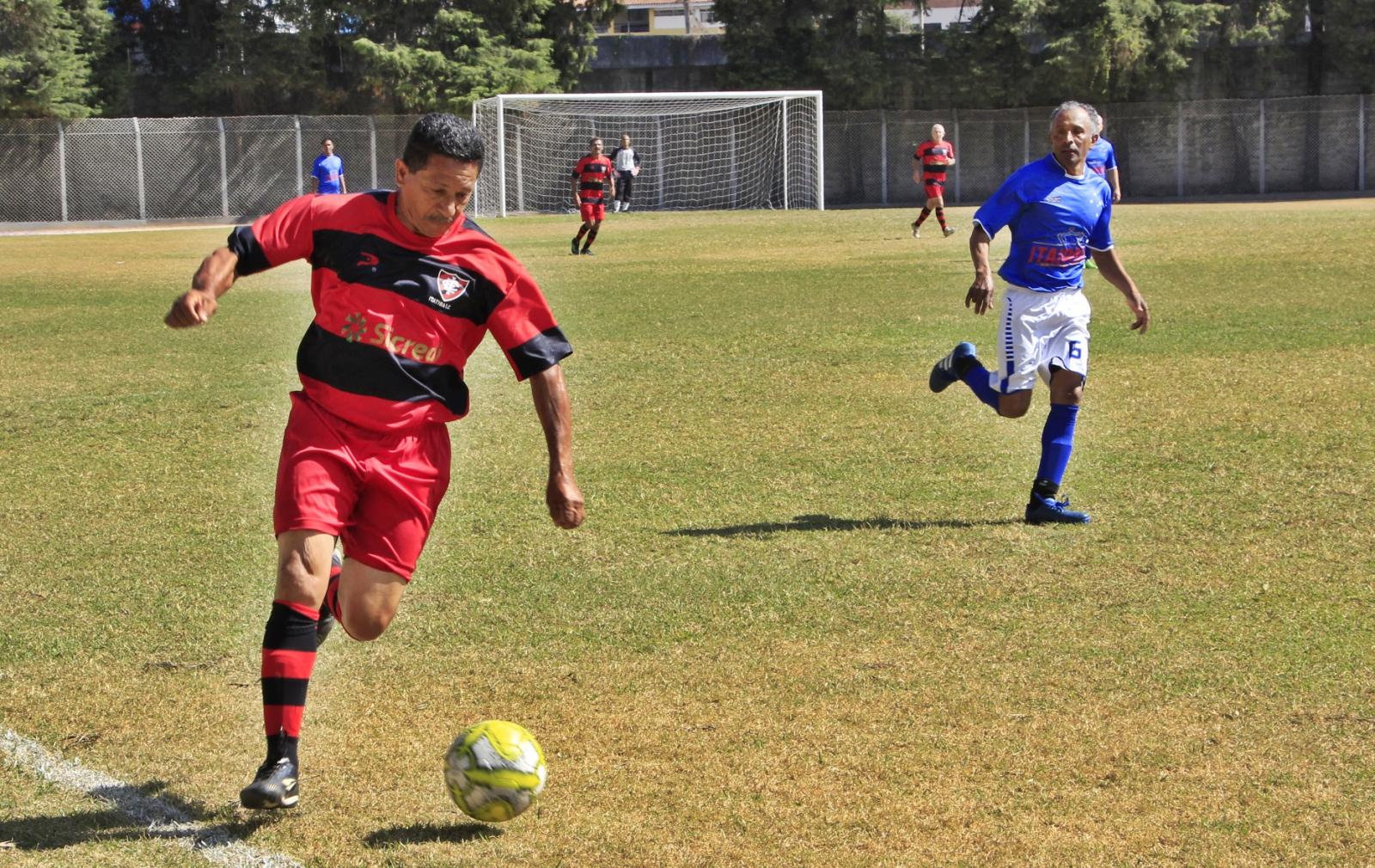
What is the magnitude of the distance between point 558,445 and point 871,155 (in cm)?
3942

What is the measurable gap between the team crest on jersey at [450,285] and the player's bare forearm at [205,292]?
559 millimetres

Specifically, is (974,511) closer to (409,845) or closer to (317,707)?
(317,707)

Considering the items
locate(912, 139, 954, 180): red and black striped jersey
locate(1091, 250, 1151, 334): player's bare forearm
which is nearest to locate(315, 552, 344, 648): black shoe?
locate(1091, 250, 1151, 334): player's bare forearm

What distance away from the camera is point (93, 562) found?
6797 mm

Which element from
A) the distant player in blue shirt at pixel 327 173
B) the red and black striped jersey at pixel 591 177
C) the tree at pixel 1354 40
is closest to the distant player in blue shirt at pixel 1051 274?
the red and black striped jersey at pixel 591 177

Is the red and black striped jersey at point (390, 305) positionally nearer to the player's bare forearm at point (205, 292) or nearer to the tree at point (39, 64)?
the player's bare forearm at point (205, 292)

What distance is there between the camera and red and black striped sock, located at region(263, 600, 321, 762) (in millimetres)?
4094

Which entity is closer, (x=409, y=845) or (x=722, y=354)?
(x=409, y=845)

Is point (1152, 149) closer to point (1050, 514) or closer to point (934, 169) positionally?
point (934, 169)

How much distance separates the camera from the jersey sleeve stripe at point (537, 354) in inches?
172

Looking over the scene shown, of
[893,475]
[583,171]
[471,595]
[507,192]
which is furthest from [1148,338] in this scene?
[507,192]

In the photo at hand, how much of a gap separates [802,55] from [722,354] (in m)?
32.5

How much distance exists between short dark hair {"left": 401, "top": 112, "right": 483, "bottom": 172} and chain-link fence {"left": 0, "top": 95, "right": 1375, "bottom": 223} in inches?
1403

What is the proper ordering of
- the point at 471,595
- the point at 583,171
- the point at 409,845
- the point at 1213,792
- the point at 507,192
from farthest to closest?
1. the point at 507,192
2. the point at 583,171
3. the point at 471,595
4. the point at 1213,792
5. the point at 409,845
